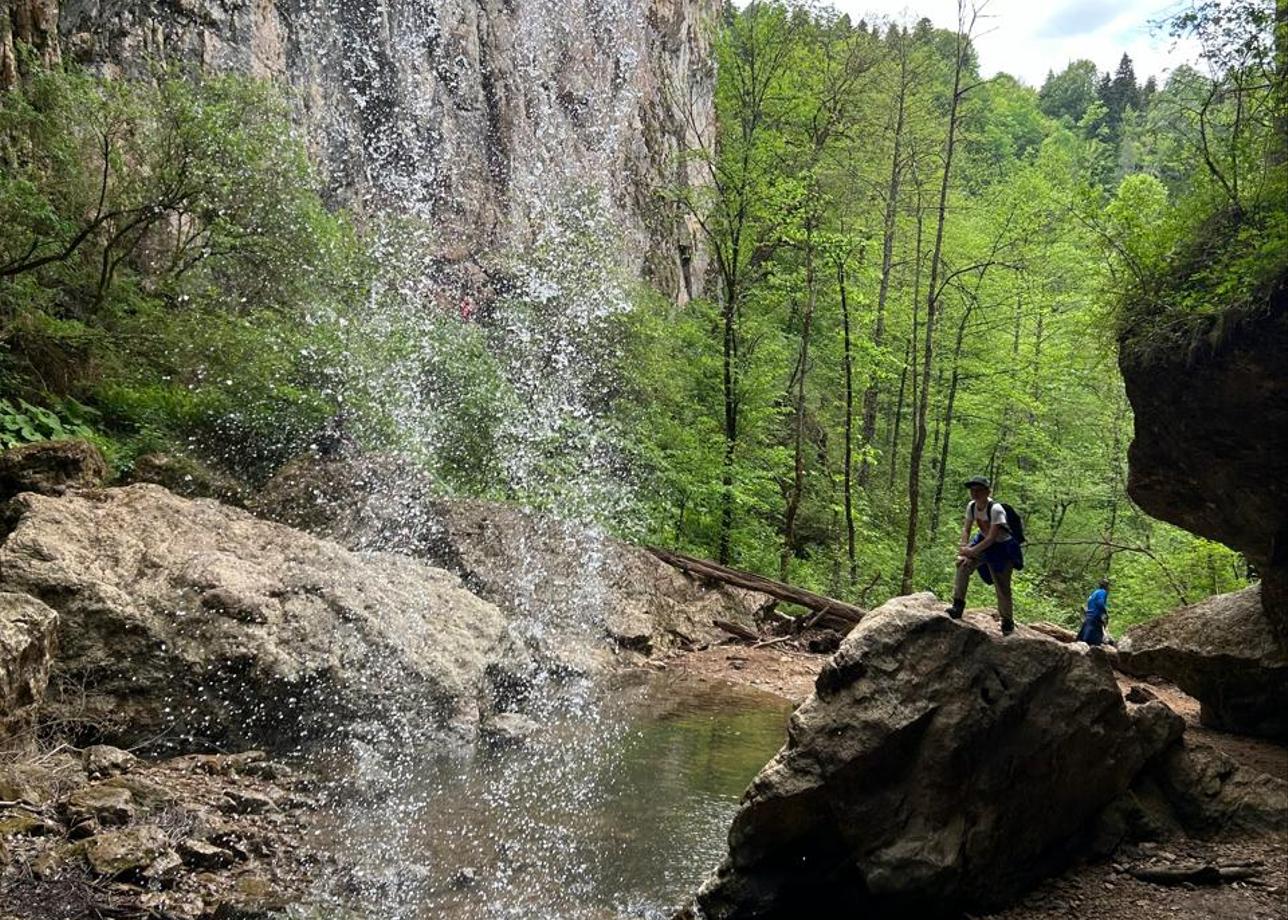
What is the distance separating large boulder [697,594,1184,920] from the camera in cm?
612

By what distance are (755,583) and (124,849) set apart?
→ 12700 millimetres

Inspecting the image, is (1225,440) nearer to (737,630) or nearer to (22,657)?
(737,630)

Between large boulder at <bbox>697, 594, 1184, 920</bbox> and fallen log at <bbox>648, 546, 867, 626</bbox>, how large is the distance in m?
10.2

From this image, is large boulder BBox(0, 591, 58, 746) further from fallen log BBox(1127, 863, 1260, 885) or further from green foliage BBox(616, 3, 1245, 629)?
green foliage BBox(616, 3, 1245, 629)

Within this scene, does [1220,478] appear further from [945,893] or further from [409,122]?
[409,122]

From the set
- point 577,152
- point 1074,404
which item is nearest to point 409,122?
point 577,152

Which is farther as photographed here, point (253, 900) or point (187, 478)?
point (187, 478)

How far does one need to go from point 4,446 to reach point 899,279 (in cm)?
2373

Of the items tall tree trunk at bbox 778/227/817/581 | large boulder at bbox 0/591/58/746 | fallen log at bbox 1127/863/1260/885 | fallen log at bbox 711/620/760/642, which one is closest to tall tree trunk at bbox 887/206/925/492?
tall tree trunk at bbox 778/227/817/581

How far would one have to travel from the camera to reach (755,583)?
17.2m

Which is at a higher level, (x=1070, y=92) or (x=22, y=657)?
(x=1070, y=92)

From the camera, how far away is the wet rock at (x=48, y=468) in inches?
375

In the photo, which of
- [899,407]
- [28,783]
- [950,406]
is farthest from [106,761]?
[899,407]

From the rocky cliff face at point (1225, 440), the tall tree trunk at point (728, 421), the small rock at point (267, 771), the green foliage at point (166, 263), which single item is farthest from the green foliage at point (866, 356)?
the small rock at point (267, 771)
